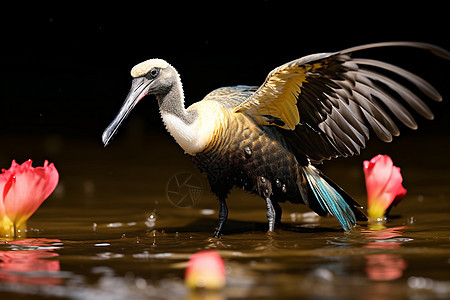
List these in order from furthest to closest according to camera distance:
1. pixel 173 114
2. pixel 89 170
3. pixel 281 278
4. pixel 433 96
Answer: pixel 89 170 < pixel 173 114 < pixel 433 96 < pixel 281 278

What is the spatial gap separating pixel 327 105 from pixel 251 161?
584 millimetres

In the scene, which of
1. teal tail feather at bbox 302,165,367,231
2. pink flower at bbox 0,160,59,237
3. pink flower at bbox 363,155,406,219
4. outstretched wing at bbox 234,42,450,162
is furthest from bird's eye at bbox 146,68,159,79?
pink flower at bbox 363,155,406,219

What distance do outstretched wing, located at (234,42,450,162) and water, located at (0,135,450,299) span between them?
571 mm

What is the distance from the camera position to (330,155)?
208 inches

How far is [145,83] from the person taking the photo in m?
5.19

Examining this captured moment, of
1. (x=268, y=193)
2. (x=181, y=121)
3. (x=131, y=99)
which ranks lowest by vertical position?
(x=268, y=193)

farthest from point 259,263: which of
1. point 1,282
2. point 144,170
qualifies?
point 144,170

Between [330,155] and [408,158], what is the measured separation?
2465 mm

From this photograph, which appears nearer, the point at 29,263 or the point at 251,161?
the point at 29,263

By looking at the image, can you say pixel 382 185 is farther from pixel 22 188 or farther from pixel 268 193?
pixel 22 188

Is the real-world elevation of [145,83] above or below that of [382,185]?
above

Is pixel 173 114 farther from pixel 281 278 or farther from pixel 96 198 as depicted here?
pixel 281 278

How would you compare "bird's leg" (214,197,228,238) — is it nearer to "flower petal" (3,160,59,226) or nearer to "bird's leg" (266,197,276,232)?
"bird's leg" (266,197,276,232)

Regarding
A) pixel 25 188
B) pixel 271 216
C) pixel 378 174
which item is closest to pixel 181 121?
pixel 271 216
